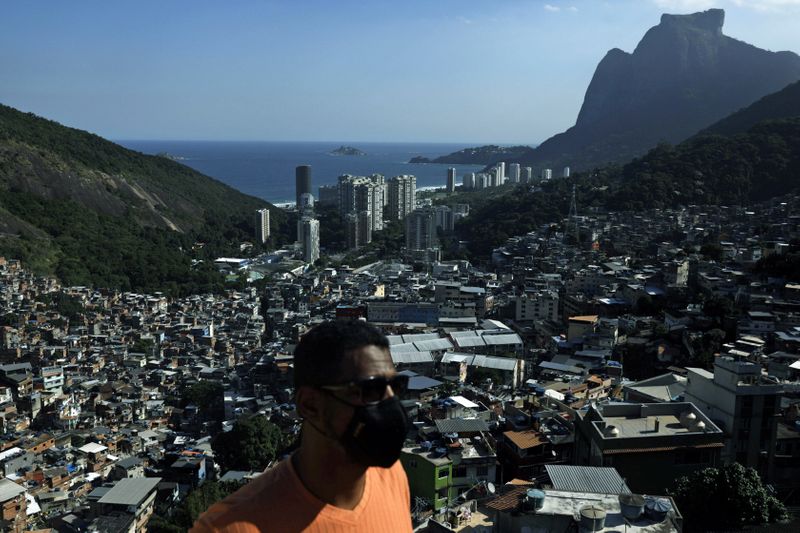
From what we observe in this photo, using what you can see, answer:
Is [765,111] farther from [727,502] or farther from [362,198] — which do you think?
[727,502]

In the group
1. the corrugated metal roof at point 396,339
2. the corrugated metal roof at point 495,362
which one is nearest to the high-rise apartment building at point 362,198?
the corrugated metal roof at point 396,339

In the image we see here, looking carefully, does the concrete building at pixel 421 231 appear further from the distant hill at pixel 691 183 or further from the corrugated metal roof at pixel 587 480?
the corrugated metal roof at pixel 587 480

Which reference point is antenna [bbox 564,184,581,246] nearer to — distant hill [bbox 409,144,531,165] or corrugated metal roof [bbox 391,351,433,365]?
corrugated metal roof [bbox 391,351,433,365]

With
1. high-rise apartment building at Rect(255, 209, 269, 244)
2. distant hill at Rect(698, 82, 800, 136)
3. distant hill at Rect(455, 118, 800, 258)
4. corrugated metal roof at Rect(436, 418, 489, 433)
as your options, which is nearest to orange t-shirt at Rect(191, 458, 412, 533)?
corrugated metal roof at Rect(436, 418, 489, 433)

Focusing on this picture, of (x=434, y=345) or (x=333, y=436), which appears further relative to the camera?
(x=434, y=345)

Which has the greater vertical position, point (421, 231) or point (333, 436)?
point (333, 436)

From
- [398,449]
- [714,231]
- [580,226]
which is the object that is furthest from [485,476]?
[580,226]

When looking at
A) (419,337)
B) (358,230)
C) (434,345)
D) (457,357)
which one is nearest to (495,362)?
(457,357)
